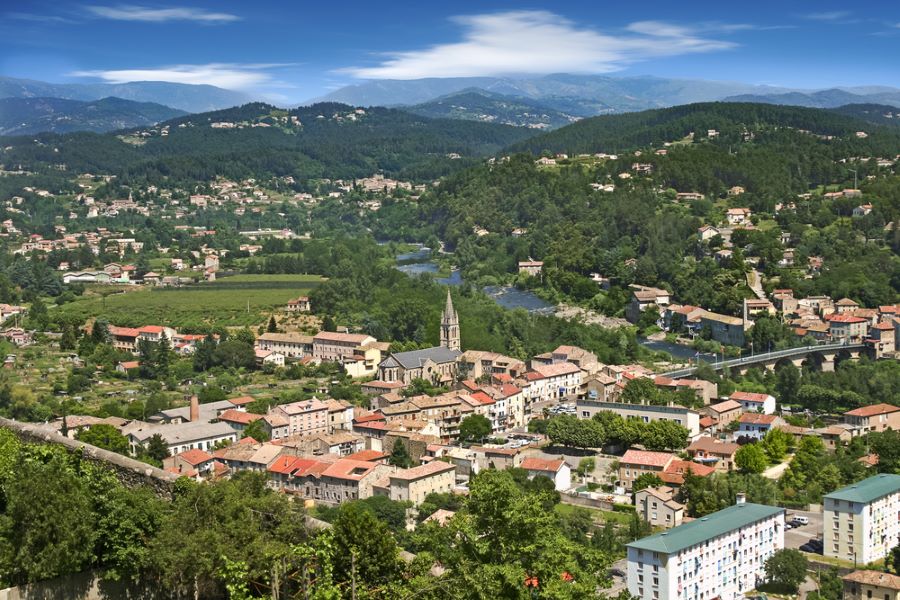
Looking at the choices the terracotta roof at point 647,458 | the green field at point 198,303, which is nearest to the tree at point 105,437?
the terracotta roof at point 647,458

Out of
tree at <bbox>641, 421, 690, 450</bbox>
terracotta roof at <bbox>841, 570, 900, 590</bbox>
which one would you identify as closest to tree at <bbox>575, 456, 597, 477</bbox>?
tree at <bbox>641, 421, 690, 450</bbox>

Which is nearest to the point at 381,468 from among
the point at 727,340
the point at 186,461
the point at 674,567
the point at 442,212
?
the point at 186,461

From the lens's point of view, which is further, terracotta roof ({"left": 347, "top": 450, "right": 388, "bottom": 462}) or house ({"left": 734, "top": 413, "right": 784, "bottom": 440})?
house ({"left": 734, "top": 413, "right": 784, "bottom": 440})

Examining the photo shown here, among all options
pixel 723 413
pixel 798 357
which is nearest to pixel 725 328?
pixel 798 357

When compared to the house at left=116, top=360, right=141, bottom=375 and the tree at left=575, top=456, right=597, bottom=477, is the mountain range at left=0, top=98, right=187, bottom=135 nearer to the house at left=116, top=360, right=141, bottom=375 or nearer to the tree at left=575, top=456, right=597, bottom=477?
the house at left=116, top=360, right=141, bottom=375

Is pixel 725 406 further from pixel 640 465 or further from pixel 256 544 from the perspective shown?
pixel 256 544

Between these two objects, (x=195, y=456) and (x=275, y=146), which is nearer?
(x=195, y=456)

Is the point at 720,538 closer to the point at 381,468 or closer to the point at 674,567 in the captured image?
the point at 674,567
